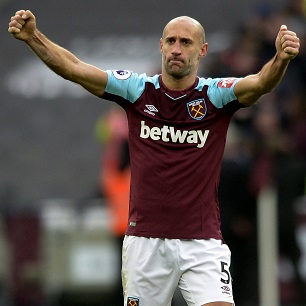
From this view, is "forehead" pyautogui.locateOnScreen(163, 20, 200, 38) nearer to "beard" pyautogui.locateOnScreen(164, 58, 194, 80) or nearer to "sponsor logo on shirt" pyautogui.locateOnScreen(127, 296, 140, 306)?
"beard" pyautogui.locateOnScreen(164, 58, 194, 80)

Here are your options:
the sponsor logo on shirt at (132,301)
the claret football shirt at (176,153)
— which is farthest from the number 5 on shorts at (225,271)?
the sponsor logo on shirt at (132,301)

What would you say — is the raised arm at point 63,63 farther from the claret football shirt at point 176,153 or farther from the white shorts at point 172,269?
the white shorts at point 172,269

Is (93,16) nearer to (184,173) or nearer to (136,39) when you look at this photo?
(136,39)

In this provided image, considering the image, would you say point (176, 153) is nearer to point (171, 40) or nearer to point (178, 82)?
point (178, 82)

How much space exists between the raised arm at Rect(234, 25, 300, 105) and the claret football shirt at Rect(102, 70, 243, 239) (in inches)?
3.6

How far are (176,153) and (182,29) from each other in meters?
0.85

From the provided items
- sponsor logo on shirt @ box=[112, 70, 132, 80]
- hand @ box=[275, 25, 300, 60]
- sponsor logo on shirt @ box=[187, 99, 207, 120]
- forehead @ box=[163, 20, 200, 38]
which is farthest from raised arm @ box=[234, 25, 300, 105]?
sponsor logo on shirt @ box=[112, 70, 132, 80]

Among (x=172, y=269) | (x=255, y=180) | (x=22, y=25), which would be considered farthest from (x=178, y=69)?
(x=255, y=180)

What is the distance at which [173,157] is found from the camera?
7.70 m

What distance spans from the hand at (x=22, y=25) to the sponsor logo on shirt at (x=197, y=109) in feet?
3.93

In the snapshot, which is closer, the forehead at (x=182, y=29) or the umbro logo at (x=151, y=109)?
the forehead at (x=182, y=29)

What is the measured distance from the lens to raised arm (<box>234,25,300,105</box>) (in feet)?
24.0

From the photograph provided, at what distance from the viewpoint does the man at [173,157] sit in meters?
7.59

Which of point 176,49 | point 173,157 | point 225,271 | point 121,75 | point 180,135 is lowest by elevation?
point 225,271
